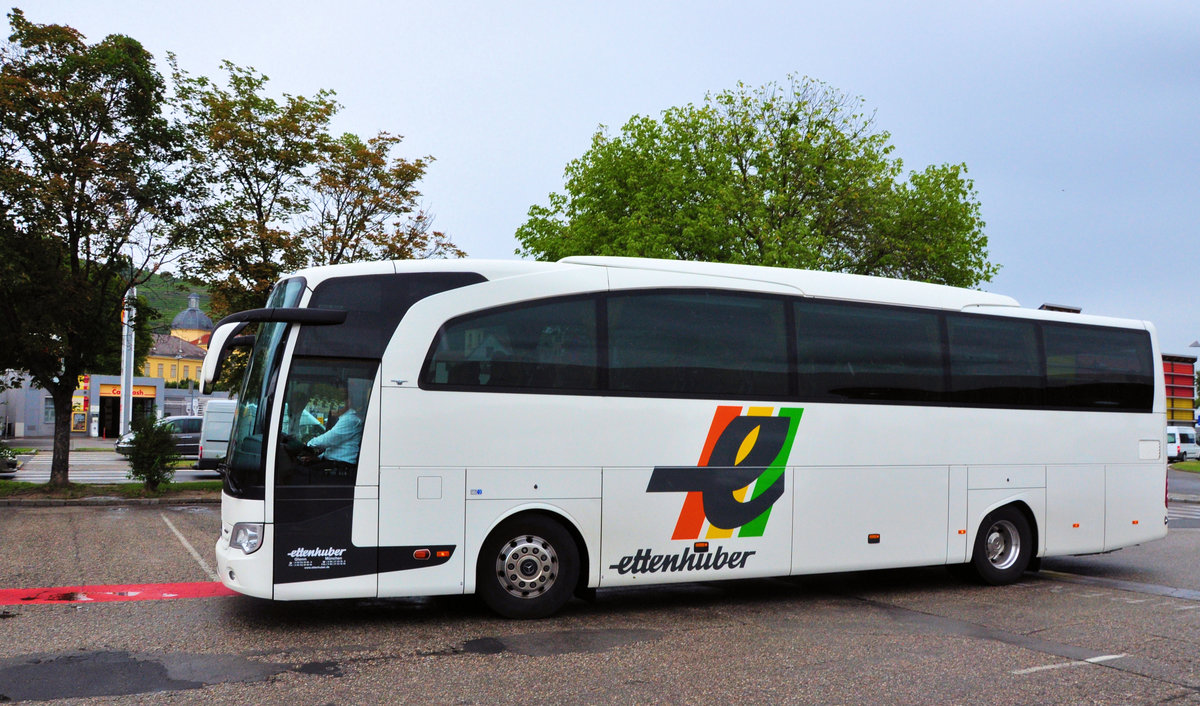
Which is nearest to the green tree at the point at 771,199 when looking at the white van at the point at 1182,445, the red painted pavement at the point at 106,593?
the red painted pavement at the point at 106,593

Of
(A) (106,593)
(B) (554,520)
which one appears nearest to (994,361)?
(B) (554,520)

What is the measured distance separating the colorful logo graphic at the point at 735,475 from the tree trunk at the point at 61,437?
55.9ft

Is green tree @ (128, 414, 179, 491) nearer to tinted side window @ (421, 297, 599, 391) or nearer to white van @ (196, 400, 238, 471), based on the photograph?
white van @ (196, 400, 238, 471)

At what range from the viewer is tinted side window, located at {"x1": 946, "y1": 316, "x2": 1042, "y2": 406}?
35.5 feet

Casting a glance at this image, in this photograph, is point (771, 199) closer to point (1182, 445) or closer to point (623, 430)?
point (623, 430)

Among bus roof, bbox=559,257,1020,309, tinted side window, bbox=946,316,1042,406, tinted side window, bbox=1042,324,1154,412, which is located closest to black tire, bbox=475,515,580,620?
bus roof, bbox=559,257,1020,309

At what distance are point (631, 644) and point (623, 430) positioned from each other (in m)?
2.05

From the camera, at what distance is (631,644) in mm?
7574

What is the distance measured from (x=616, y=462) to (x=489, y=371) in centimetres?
147

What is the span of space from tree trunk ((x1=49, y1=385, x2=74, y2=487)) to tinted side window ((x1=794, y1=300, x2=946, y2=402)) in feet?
57.7

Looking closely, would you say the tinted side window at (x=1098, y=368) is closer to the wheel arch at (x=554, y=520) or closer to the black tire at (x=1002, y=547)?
the black tire at (x=1002, y=547)

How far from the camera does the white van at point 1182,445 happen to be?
52844 millimetres

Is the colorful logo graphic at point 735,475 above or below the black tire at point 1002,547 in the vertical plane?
above

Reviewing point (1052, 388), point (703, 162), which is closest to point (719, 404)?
point (1052, 388)
